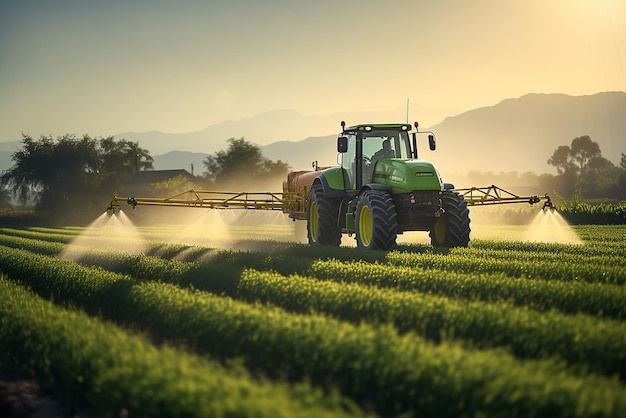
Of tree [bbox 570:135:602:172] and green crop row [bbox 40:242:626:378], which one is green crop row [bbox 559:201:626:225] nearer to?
green crop row [bbox 40:242:626:378]

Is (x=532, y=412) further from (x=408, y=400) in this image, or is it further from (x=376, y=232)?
(x=376, y=232)

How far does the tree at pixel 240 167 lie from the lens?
82875mm

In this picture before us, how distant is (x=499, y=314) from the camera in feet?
25.7

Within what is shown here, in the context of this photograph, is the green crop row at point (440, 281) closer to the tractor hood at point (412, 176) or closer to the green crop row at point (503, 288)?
the green crop row at point (503, 288)

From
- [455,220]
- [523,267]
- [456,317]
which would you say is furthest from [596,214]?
[456,317]

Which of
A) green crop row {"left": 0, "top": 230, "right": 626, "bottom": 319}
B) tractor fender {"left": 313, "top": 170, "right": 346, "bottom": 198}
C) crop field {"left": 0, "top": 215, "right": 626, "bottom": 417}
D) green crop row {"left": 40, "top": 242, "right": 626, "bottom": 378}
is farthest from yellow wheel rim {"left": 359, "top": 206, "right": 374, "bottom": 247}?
green crop row {"left": 40, "top": 242, "right": 626, "bottom": 378}

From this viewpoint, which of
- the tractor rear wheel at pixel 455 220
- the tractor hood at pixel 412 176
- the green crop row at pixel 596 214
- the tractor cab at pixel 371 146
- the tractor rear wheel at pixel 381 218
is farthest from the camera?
the green crop row at pixel 596 214

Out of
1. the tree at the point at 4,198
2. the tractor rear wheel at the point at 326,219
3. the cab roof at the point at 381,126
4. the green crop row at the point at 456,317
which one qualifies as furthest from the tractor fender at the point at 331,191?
the tree at the point at 4,198

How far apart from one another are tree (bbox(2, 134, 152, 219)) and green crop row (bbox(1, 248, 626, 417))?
204 ft

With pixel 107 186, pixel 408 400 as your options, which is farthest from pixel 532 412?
pixel 107 186

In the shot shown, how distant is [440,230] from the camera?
1798 cm

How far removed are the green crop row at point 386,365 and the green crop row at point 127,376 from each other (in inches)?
11.1

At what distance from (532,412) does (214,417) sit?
2209 millimetres

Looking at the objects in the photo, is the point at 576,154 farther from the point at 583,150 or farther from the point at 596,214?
the point at 596,214
